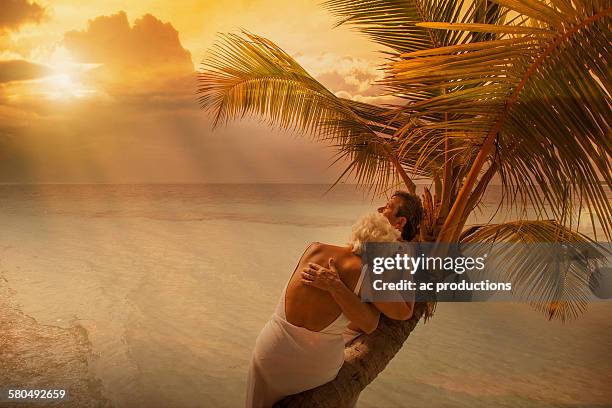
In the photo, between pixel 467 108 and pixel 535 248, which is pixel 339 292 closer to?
pixel 467 108

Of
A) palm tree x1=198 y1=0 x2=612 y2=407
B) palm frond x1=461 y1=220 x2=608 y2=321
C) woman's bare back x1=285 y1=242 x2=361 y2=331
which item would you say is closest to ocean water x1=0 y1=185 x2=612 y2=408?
palm frond x1=461 y1=220 x2=608 y2=321

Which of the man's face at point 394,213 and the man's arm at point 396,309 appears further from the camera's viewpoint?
the man's face at point 394,213

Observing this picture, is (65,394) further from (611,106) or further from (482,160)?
(611,106)

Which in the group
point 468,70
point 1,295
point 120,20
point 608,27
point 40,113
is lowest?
point 1,295

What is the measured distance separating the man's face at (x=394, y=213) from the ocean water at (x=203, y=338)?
2.82 m

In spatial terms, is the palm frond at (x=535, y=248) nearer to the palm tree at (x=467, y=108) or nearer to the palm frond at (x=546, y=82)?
the palm tree at (x=467, y=108)

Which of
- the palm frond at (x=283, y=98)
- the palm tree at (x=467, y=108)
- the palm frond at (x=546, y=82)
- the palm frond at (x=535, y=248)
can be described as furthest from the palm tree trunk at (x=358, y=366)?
the palm frond at (x=283, y=98)

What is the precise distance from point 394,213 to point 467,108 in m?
0.53

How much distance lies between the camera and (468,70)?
4.50 ft

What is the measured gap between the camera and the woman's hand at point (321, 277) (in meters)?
1.71

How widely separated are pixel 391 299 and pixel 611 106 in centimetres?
89

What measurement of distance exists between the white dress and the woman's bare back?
23 millimetres

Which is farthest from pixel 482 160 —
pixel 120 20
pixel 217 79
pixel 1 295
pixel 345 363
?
pixel 120 20

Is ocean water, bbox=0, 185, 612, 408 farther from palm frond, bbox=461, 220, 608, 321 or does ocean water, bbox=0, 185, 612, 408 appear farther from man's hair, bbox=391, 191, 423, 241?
A: man's hair, bbox=391, 191, 423, 241
